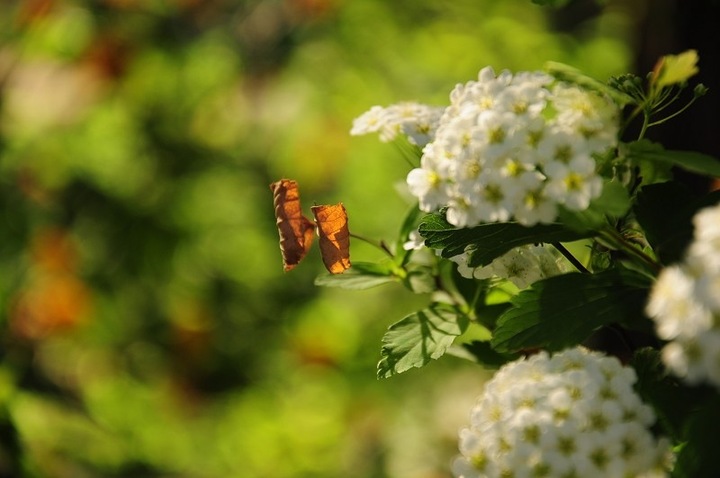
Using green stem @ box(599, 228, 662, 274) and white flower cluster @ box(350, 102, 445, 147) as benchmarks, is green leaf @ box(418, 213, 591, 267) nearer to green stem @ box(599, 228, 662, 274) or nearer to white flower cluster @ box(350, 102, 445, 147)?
green stem @ box(599, 228, 662, 274)

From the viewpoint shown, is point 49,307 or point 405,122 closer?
point 405,122

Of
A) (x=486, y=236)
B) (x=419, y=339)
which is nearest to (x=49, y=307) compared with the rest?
(x=419, y=339)

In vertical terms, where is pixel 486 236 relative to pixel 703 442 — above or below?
above

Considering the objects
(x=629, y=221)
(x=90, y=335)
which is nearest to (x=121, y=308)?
(x=90, y=335)

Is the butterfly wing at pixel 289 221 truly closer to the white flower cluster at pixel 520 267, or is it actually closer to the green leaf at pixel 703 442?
the white flower cluster at pixel 520 267

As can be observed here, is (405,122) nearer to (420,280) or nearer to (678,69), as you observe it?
(420,280)

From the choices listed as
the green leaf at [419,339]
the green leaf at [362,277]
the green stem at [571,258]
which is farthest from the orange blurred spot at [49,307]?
the green stem at [571,258]

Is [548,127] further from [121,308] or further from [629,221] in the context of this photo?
[121,308]
